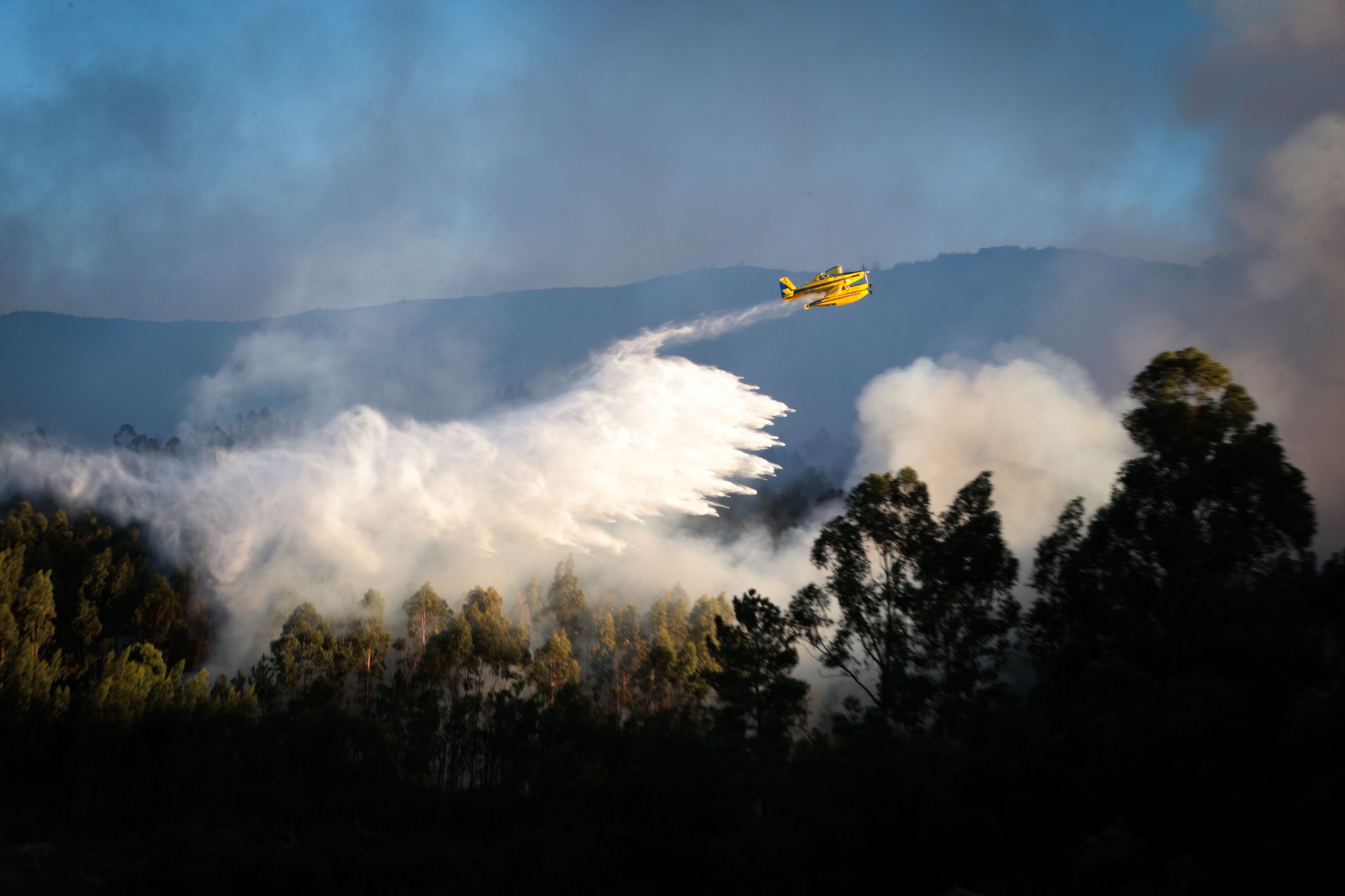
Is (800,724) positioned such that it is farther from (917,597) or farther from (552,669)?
(552,669)

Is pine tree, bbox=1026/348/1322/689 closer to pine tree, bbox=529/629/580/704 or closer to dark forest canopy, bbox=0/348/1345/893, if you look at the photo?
dark forest canopy, bbox=0/348/1345/893

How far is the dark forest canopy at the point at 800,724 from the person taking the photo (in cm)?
2395

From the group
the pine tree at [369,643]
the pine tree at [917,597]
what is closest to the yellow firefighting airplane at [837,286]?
the pine tree at [917,597]

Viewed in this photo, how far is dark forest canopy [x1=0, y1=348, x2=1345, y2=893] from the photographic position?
2395cm

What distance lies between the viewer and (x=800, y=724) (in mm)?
40219

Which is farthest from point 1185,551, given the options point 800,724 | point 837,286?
point 837,286

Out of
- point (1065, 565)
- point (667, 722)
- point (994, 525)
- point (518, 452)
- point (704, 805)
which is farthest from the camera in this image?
point (518, 452)

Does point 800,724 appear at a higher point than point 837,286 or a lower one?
lower

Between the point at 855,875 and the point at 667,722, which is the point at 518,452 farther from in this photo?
the point at 855,875

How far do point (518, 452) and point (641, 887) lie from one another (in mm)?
63898

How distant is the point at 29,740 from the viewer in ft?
160

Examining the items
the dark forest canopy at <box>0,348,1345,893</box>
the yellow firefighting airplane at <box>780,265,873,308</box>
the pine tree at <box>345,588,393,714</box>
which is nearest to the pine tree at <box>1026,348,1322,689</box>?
the dark forest canopy at <box>0,348,1345,893</box>

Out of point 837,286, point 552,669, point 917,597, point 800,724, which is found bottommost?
point 800,724

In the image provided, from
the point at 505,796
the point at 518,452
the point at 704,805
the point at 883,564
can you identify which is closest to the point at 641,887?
the point at 704,805
